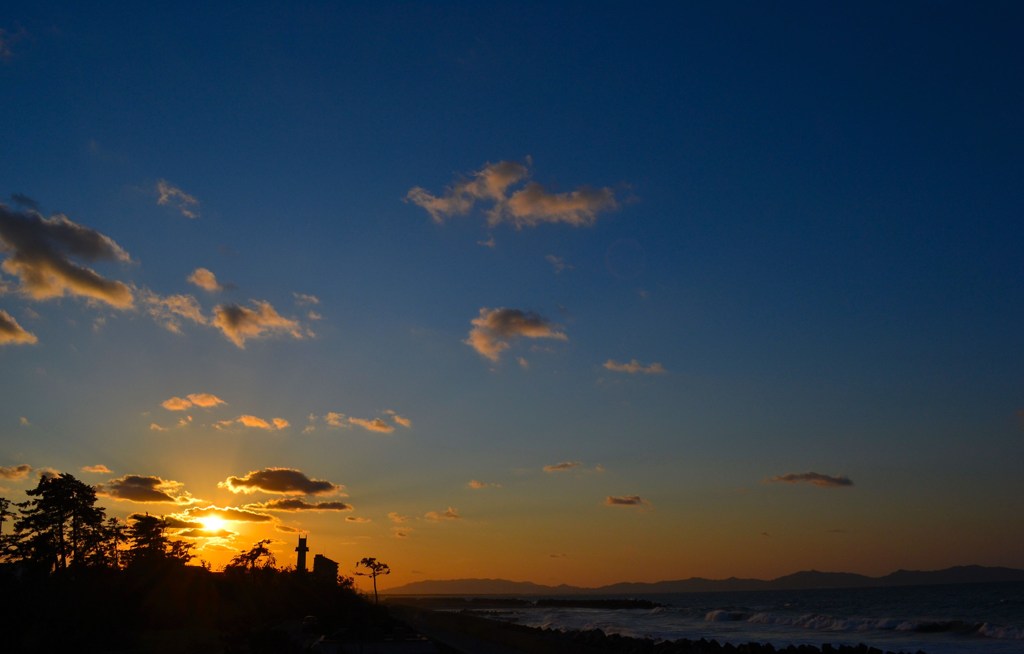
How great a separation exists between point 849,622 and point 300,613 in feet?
149

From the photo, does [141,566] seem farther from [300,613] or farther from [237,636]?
[237,636]

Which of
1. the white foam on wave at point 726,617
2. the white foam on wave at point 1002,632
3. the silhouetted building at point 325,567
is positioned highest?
the silhouetted building at point 325,567

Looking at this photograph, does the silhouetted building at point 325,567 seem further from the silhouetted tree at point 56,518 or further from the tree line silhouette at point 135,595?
the silhouetted tree at point 56,518

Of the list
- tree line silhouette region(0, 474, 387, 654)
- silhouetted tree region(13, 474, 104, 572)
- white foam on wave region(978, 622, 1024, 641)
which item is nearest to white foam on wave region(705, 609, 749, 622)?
white foam on wave region(978, 622, 1024, 641)

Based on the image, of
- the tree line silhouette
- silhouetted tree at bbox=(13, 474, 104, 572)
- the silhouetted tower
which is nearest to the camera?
the tree line silhouette

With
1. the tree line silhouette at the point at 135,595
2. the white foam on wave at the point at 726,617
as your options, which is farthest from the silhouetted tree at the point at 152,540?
the white foam on wave at the point at 726,617

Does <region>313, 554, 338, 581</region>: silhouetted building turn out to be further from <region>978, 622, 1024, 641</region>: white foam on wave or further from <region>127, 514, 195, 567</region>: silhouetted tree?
<region>978, 622, 1024, 641</region>: white foam on wave

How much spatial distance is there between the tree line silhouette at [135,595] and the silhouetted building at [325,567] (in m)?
1.47

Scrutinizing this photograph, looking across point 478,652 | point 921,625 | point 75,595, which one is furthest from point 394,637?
point 921,625

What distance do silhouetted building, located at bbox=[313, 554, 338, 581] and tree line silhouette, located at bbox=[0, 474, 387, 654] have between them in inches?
58.0

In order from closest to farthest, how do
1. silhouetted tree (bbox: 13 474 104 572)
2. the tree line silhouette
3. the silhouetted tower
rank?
1. the tree line silhouette
2. silhouetted tree (bbox: 13 474 104 572)
3. the silhouetted tower

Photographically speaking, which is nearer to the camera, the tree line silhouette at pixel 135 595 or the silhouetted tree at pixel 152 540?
the tree line silhouette at pixel 135 595

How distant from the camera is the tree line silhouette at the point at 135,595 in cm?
2272

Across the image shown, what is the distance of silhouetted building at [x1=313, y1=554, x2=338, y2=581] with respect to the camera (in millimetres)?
79981
